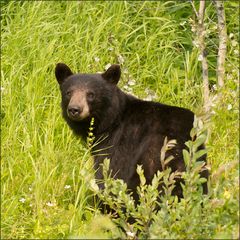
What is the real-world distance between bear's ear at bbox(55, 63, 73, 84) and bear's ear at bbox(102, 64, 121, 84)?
0.97 ft

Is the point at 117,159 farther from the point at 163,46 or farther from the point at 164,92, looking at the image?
the point at 163,46

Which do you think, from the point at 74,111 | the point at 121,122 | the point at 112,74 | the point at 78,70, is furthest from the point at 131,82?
the point at 74,111

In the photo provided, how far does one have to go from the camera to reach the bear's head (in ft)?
22.2

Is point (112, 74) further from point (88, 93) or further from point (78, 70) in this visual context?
point (78, 70)

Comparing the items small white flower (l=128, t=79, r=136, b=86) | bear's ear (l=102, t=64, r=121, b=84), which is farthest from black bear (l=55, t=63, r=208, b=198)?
small white flower (l=128, t=79, r=136, b=86)

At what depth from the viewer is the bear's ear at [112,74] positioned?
699 centimetres

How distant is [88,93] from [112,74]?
28 cm

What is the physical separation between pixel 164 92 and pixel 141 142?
1900 millimetres

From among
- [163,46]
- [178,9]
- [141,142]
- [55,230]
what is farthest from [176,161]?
[178,9]

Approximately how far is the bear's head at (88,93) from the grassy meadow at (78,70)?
1.08 feet

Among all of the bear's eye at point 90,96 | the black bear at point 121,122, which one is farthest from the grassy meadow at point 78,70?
the bear's eye at point 90,96

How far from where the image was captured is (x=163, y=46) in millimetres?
8930

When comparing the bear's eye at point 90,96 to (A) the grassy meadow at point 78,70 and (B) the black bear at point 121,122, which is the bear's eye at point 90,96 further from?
(A) the grassy meadow at point 78,70

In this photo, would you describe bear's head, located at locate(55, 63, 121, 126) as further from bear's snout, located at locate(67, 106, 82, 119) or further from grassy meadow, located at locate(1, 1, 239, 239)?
grassy meadow, located at locate(1, 1, 239, 239)
